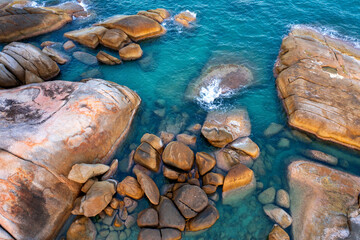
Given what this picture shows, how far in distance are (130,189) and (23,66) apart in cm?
1228

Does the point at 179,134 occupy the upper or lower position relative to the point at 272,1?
lower

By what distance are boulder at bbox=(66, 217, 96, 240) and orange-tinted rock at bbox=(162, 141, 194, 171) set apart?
4.63 meters

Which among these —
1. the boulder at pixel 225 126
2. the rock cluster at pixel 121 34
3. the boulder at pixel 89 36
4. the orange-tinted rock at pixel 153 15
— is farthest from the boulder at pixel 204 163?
the orange-tinted rock at pixel 153 15

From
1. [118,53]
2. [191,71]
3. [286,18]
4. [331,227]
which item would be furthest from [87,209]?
[286,18]

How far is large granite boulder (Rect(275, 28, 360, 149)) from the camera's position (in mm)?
13188

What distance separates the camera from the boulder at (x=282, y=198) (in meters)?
10.6

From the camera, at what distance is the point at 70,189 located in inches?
405

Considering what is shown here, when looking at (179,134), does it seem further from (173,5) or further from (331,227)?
(173,5)

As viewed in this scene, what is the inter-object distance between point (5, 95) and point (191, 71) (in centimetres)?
1270

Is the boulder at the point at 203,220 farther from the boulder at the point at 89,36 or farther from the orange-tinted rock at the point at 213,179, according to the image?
the boulder at the point at 89,36

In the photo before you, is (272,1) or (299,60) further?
(272,1)

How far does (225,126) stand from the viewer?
13703mm

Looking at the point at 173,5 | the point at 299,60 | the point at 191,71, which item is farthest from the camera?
the point at 173,5

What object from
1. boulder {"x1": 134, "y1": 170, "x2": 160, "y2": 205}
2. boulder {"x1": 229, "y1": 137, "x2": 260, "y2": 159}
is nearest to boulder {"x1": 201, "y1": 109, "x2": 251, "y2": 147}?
boulder {"x1": 229, "y1": 137, "x2": 260, "y2": 159}
